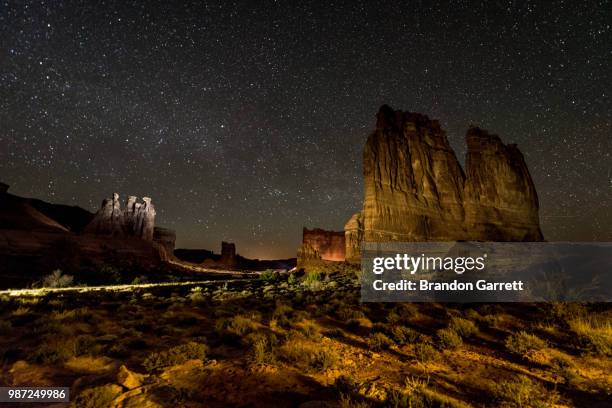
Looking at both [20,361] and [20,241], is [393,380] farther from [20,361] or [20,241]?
[20,241]

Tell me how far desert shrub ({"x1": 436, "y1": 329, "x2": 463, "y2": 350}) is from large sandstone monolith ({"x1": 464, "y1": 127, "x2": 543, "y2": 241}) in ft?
125

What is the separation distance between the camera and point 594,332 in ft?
23.0

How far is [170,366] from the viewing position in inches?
245

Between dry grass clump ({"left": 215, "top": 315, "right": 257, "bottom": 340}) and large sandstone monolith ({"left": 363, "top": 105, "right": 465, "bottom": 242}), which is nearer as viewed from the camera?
dry grass clump ({"left": 215, "top": 315, "right": 257, "bottom": 340})

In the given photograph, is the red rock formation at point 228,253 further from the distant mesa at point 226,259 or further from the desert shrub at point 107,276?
the desert shrub at point 107,276

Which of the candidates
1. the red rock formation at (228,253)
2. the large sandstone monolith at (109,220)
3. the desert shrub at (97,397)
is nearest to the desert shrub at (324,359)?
the desert shrub at (97,397)

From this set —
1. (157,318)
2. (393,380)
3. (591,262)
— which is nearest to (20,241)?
(157,318)

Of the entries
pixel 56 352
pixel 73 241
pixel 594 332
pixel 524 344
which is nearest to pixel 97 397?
pixel 56 352

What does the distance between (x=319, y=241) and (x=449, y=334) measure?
242 feet

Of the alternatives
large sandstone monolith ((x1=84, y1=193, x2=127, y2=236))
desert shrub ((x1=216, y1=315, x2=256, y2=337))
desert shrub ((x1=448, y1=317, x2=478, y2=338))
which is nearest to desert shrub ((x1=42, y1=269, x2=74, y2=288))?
desert shrub ((x1=216, y1=315, x2=256, y2=337))

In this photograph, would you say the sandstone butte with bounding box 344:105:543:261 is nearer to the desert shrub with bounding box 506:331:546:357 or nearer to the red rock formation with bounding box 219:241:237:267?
the desert shrub with bounding box 506:331:546:357

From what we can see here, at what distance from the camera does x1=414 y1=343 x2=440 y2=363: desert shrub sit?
21.2ft

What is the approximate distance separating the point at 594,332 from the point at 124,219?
6551 cm

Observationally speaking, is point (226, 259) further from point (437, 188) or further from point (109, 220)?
point (437, 188)
